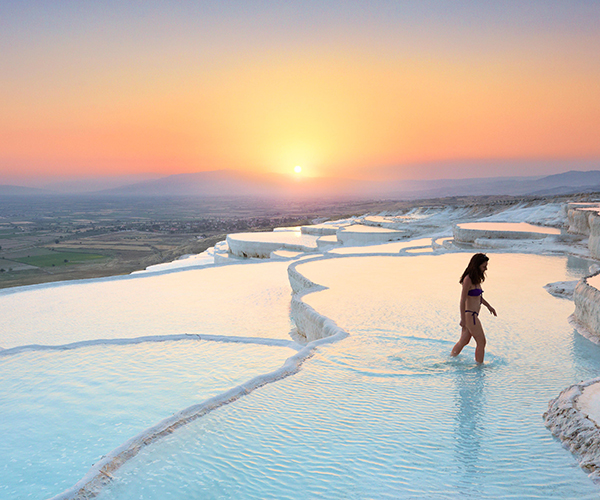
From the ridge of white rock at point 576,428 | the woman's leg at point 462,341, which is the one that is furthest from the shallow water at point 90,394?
the ridge of white rock at point 576,428

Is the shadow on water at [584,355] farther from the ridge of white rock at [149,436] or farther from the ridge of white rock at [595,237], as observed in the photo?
the ridge of white rock at [595,237]

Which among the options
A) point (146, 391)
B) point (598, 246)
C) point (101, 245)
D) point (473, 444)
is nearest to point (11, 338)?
point (146, 391)

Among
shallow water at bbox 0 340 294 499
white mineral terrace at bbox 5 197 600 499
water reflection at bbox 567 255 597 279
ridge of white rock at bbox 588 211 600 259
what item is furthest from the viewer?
ridge of white rock at bbox 588 211 600 259

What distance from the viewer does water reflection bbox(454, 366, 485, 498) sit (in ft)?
6.77

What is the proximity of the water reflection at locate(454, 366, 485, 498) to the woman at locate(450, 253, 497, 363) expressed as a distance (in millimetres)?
223

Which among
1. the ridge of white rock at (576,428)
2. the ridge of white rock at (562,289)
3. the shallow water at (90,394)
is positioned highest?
the ridge of white rock at (562,289)

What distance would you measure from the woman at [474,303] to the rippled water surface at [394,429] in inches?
8.7

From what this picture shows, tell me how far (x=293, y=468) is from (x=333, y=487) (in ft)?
0.81

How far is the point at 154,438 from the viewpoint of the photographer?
2531mm

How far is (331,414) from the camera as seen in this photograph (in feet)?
9.16

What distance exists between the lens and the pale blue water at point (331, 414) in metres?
2.13

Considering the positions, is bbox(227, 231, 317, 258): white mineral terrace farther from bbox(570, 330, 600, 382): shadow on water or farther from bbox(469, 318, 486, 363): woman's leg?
bbox(469, 318, 486, 363): woman's leg

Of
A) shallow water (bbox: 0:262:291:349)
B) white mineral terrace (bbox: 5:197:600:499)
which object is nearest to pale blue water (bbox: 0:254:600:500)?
white mineral terrace (bbox: 5:197:600:499)

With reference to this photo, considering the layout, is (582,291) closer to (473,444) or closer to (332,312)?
(332,312)
